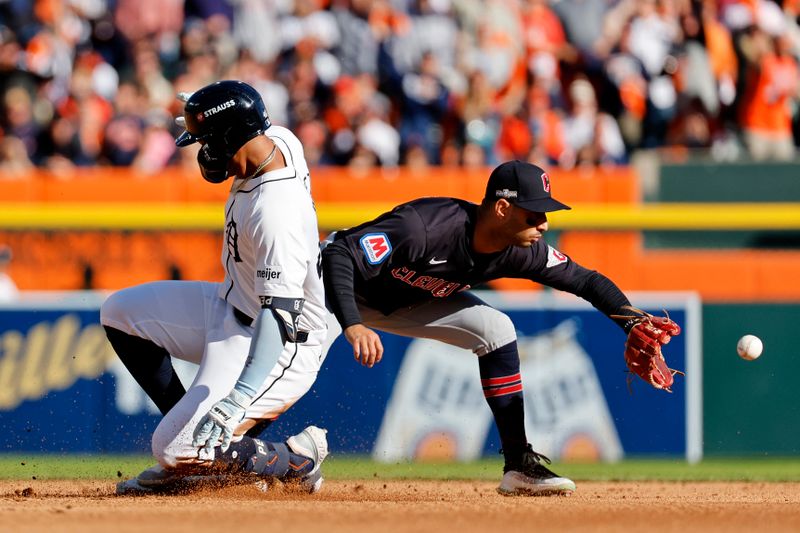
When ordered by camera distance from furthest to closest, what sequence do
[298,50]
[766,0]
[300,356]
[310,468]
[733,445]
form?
[766,0]
[298,50]
[733,445]
[310,468]
[300,356]

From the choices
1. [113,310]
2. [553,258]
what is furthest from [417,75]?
[113,310]

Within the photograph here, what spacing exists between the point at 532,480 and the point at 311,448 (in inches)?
44.2

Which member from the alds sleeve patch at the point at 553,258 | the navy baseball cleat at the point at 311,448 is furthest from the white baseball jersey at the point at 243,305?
the alds sleeve patch at the point at 553,258

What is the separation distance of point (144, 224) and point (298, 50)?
3498mm

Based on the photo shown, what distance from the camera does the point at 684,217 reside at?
9.45 metres

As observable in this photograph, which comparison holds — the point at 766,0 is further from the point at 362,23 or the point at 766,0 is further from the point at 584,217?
the point at 584,217

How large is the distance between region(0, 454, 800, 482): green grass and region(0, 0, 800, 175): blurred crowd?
3340 mm

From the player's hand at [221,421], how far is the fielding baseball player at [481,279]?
2.23ft

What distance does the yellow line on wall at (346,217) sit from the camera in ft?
29.6

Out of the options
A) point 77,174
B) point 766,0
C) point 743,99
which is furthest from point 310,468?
point 766,0

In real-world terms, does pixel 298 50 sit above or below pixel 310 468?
above

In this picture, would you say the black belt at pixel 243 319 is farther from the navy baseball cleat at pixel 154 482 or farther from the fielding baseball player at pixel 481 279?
the navy baseball cleat at pixel 154 482

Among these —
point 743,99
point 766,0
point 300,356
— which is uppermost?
point 766,0

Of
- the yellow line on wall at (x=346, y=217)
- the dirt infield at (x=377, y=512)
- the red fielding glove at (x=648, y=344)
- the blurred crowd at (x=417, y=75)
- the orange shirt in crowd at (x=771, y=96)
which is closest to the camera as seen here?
the dirt infield at (x=377, y=512)
